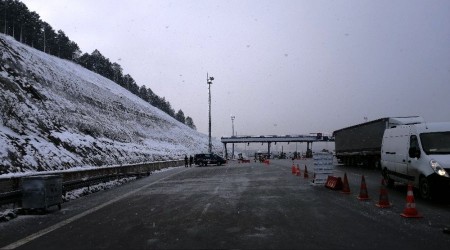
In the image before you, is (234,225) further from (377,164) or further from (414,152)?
(377,164)

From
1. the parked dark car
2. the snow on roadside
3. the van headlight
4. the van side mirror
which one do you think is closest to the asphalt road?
the snow on roadside

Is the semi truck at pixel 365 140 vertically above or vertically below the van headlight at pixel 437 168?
above

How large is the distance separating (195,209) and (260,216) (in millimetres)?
2277

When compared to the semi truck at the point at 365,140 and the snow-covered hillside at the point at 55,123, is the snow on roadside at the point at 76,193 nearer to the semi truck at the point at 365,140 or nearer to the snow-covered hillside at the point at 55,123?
the snow-covered hillside at the point at 55,123

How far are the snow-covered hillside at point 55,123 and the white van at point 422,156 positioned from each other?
20241 mm

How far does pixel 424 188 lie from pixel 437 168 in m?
0.91

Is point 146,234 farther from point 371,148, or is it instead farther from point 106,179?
point 371,148

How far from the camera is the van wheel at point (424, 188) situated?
44.3 ft

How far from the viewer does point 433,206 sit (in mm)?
12469

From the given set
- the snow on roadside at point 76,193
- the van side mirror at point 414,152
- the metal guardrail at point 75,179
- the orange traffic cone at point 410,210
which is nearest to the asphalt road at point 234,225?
the orange traffic cone at point 410,210

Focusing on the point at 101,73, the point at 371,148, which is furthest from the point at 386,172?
the point at 101,73

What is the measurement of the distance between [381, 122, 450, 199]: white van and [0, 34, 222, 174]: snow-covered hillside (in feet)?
66.4

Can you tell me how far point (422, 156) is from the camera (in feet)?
47.2

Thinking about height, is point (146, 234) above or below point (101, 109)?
below
